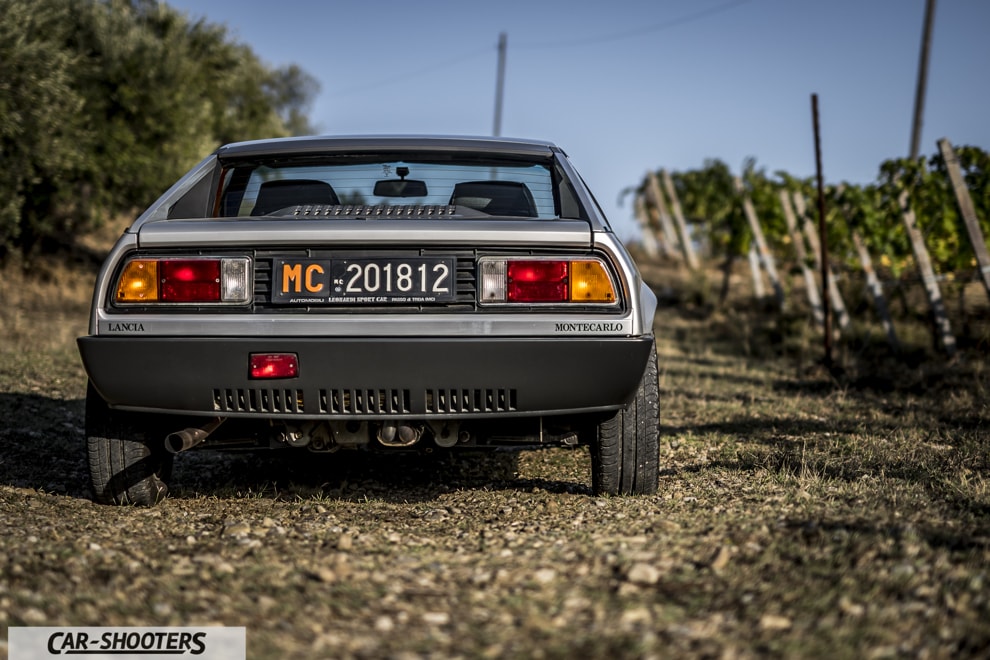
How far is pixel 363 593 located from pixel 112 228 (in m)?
20.6

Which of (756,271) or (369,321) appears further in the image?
(756,271)

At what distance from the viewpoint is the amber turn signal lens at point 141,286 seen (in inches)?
127

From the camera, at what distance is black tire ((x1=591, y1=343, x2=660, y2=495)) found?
140 inches

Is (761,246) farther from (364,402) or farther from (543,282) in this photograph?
(364,402)

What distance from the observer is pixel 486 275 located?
322 cm

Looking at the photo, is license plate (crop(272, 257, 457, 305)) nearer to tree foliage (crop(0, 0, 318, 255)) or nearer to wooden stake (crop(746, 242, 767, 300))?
tree foliage (crop(0, 0, 318, 255))

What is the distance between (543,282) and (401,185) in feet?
3.85

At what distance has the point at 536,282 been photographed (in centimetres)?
A: 323

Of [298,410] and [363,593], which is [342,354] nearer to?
[298,410]

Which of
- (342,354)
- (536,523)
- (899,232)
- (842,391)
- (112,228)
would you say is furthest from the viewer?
(112,228)

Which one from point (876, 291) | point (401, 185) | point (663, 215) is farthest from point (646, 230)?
point (401, 185)

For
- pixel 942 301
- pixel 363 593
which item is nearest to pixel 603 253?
pixel 363 593

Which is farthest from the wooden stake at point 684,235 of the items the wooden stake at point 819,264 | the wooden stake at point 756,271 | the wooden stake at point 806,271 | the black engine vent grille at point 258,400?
the black engine vent grille at point 258,400

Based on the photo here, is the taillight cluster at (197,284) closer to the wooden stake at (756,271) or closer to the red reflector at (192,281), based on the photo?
the red reflector at (192,281)
